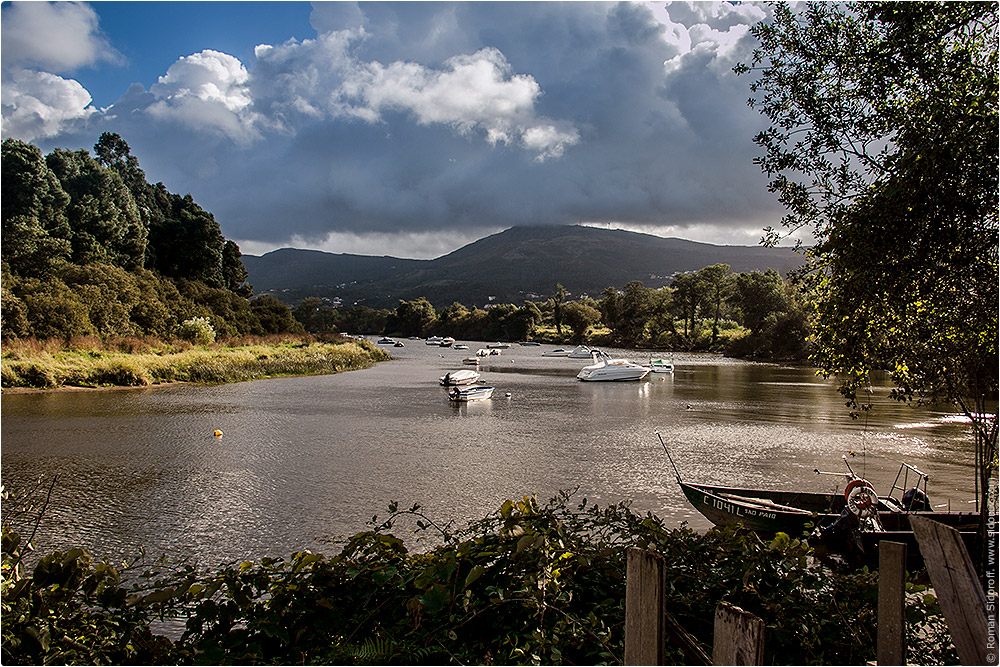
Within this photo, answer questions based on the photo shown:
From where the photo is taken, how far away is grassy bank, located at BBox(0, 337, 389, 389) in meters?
30.4

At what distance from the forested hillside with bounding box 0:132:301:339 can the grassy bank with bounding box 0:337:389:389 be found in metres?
2.52

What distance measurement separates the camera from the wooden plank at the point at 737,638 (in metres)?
2.50

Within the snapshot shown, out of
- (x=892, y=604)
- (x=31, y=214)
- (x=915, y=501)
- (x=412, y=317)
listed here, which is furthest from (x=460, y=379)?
(x=412, y=317)

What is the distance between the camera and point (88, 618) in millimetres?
4398

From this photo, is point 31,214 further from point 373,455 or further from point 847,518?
point 847,518

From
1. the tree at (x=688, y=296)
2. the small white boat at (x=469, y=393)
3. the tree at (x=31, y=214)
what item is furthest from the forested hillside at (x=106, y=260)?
the tree at (x=688, y=296)

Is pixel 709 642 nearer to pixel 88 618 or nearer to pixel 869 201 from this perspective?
pixel 869 201

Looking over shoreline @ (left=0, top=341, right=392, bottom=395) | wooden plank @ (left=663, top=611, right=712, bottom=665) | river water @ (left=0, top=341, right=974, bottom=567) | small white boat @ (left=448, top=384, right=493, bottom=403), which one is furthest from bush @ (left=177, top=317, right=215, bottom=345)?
wooden plank @ (left=663, top=611, right=712, bottom=665)

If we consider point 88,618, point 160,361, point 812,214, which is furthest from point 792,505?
point 160,361

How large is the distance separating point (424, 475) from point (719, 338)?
7674 centimetres

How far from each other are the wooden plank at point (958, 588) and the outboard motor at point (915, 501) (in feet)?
22.3

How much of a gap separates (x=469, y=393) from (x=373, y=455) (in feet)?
46.1

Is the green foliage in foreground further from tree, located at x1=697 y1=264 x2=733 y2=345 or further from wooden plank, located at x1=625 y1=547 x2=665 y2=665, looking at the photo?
tree, located at x1=697 y1=264 x2=733 y2=345

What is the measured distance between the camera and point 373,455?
17.5m
